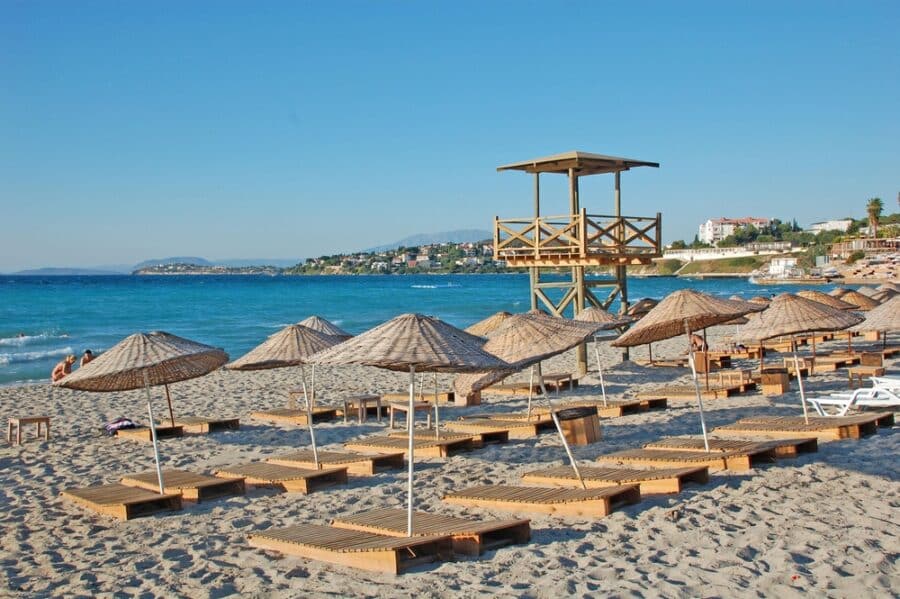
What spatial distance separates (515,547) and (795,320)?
6696 millimetres

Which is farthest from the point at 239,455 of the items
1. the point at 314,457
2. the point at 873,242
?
the point at 873,242

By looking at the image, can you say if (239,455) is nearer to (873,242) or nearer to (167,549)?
(167,549)

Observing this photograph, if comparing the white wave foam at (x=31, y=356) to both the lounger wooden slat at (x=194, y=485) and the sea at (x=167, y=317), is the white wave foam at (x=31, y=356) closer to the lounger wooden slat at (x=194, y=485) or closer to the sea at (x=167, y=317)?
the sea at (x=167, y=317)

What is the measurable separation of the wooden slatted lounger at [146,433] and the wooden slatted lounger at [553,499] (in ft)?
20.2

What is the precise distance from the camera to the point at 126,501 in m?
8.75

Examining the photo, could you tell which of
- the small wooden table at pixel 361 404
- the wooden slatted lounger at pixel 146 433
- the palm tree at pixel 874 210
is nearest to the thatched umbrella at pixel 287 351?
the wooden slatted lounger at pixel 146 433

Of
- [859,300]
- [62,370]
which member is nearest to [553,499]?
[62,370]

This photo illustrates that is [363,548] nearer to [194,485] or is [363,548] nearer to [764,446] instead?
[194,485]

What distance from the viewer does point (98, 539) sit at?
8.01 meters

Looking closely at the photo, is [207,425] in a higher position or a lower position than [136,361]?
lower

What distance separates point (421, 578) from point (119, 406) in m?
12.8

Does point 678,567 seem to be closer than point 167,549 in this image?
Yes

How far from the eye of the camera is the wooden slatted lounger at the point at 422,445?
447 inches

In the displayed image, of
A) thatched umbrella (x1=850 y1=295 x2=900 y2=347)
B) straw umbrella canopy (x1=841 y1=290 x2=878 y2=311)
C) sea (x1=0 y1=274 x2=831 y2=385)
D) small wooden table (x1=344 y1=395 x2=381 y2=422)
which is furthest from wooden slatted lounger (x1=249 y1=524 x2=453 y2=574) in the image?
straw umbrella canopy (x1=841 y1=290 x2=878 y2=311)
